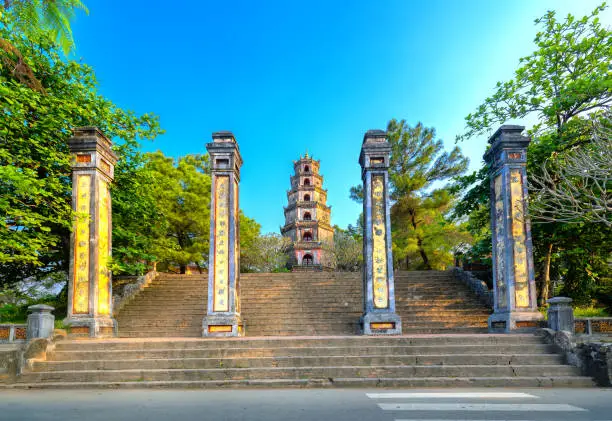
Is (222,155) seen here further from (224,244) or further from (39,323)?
(39,323)

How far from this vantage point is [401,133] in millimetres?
20594

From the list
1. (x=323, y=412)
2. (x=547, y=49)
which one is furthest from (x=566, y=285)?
(x=323, y=412)

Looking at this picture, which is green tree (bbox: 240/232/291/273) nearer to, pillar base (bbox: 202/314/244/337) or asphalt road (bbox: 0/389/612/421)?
pillar base (bbox: 202/314/244/337)

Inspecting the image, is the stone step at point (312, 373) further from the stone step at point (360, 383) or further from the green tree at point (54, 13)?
the green tree at point (54, 13)

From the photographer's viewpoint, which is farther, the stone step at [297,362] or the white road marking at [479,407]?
the stone step at [297,362]

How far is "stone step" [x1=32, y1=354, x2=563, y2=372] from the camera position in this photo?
22.4 ft

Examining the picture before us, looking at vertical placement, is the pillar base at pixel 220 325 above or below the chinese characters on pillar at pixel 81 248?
below

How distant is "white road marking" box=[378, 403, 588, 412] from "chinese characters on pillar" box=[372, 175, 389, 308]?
178 inches

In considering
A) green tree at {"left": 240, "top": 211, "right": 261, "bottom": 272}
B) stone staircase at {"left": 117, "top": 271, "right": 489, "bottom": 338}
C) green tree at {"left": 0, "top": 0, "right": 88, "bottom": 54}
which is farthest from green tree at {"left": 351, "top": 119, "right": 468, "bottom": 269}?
green tree at {"left": 0, "top": 0, "right": 88, "bottom": 54}

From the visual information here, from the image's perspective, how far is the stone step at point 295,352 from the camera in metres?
7.10

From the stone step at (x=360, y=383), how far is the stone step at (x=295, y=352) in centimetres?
73

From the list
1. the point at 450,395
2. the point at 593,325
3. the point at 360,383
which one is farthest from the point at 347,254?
the point at 450,395

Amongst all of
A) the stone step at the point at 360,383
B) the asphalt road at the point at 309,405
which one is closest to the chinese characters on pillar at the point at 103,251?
the stone step at the point at 360,383

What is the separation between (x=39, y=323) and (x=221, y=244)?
12.6 ft
